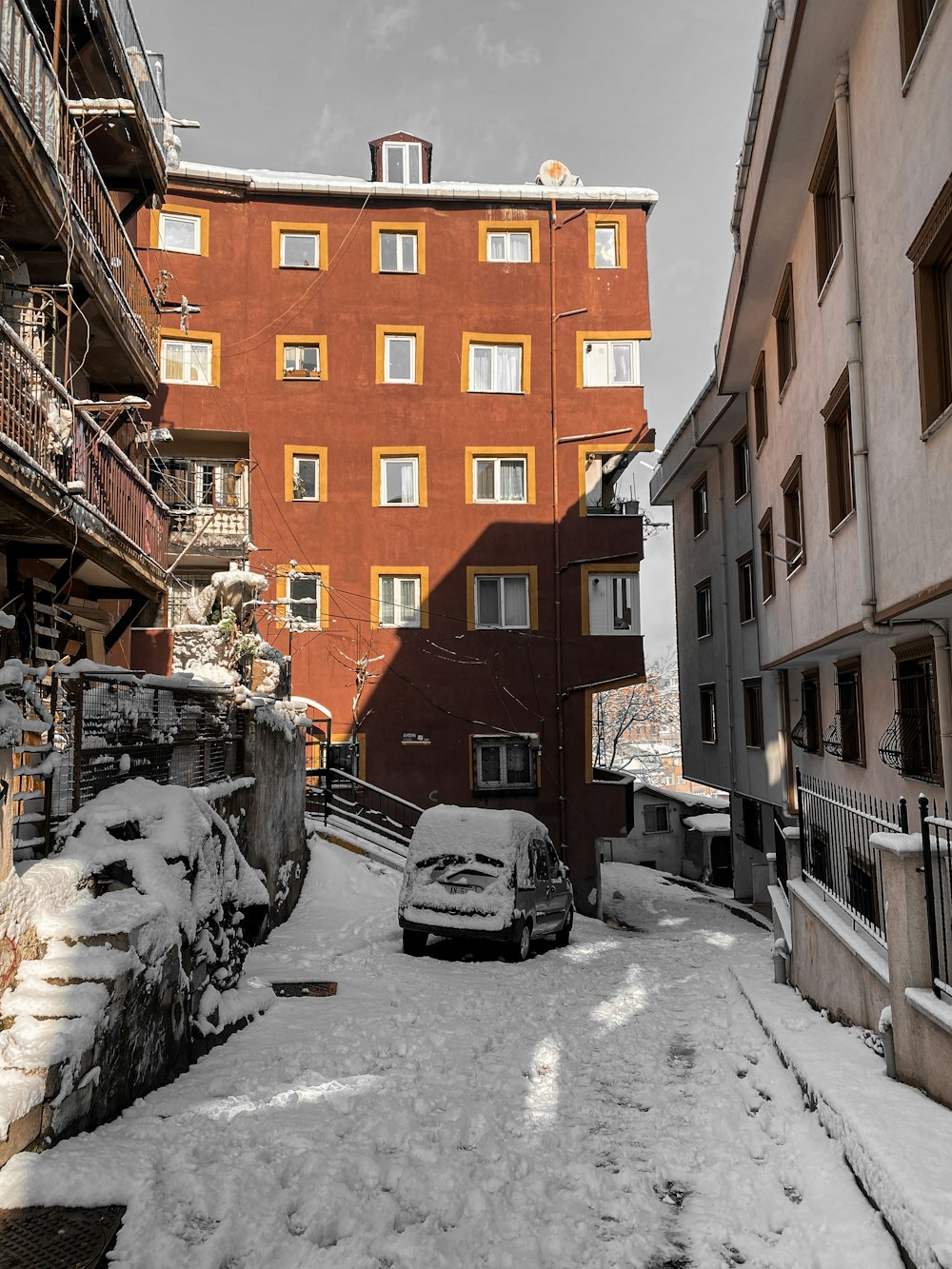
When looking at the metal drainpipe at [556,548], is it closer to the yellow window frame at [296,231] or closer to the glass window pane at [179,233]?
the yellow window frame at [296,231]

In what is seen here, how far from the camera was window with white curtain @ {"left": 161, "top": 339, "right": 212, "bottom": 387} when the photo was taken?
24.8 meters

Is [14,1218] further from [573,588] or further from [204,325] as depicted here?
[204,325]

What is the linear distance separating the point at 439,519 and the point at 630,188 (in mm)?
10357

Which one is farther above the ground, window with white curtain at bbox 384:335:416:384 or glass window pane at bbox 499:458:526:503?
window with white curtain at bbox 384:335:416:384

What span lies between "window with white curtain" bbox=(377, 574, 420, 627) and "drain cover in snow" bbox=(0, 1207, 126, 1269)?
66.8 ft

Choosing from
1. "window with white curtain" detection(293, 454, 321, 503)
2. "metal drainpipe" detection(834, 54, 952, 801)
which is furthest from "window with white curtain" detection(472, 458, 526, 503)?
"metal drainpipe" detection(834, 54, 952, 801)

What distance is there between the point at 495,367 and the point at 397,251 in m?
4.16

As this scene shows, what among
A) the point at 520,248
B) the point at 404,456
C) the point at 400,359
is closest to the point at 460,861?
the point at 404,456

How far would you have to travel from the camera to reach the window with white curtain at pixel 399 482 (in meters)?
25.2

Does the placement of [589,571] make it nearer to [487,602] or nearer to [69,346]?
[487,602]

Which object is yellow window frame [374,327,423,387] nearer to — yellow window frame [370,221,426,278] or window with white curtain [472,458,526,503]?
yellow window frame [370,221,426,278]

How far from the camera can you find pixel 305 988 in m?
10.2

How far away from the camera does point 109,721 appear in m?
8.36

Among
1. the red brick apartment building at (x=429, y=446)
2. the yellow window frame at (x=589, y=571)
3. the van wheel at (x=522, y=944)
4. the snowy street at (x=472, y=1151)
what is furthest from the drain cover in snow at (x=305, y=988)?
the yellow window frame at (x=589, y=571)
